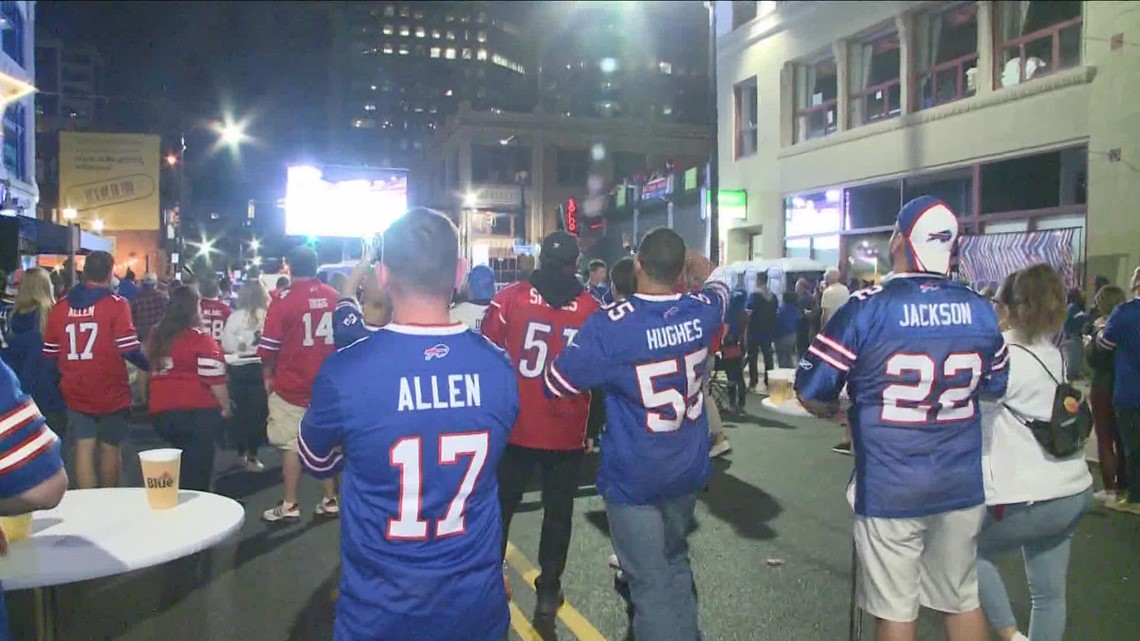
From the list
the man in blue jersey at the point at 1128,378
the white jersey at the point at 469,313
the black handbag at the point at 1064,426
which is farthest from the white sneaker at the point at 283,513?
the man in blue jersey at the point at 1128,378

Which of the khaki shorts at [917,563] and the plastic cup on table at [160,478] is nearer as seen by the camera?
the khaki shorts at [917,563]

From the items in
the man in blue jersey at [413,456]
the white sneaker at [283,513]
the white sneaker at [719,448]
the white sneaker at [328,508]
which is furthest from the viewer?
the white sneaker at [719,448]

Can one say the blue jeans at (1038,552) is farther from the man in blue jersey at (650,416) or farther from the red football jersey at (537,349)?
the red football jersey at (537,349)

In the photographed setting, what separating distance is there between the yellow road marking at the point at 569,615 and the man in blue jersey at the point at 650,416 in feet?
3.54

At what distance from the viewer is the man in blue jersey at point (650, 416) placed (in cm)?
363

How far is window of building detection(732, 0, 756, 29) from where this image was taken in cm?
2519

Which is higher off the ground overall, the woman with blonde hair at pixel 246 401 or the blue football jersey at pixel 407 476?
the blue football jersey at pixel 407 476

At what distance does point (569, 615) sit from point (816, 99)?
2039 cm

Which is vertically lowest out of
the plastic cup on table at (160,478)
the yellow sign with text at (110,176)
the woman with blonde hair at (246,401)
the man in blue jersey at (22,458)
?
the woman with blonde hair at (246,401)

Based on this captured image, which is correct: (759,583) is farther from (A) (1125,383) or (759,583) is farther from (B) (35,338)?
(B) (35,338)

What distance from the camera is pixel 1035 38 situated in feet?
54.5

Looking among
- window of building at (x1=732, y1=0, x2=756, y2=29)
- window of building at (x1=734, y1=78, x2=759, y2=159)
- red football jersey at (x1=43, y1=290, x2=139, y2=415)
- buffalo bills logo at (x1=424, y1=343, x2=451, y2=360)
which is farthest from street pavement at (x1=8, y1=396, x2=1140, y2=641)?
window of building at (x1=732, y1=0, x2=756, y2=29)

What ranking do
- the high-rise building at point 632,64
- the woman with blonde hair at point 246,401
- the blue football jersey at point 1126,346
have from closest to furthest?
the blue football jersey at point 1126,346, the woman with blonde hair at point 246,401, the high-rise building at point 632,64

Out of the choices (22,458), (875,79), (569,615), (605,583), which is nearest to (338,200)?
(875,79)
